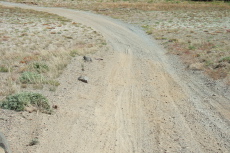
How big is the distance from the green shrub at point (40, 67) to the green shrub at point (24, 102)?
4.08 metres

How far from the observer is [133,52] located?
19.2 metres

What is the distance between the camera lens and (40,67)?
13.1 m

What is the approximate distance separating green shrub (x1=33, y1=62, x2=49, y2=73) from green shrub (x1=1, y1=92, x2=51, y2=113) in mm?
4077

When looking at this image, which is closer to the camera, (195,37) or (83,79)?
(83,79)

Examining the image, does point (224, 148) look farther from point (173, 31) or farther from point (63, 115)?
point (173, 31)

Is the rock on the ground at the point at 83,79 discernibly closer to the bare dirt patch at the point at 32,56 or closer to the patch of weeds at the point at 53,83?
the bare dirt patch at the point at 32,56

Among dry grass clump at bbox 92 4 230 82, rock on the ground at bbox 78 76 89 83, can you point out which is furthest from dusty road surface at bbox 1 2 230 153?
dry grass clump at bbox 92 4 230 82

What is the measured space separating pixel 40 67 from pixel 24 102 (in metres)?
4.82

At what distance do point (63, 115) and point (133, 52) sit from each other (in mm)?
11298

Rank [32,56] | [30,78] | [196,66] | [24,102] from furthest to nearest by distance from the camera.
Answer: [32,56] < [196,66] < [30,78] < [24,102]

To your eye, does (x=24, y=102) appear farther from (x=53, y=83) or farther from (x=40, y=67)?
(x=40, y=67)

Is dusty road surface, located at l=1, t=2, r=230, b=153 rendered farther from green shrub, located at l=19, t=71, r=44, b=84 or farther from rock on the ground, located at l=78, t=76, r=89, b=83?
green shrub, located at l=19, t=71, r=44, b=84

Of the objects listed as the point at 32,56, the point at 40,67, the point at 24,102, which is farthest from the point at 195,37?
the point at 24,102

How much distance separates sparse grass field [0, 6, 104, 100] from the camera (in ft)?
37.0
